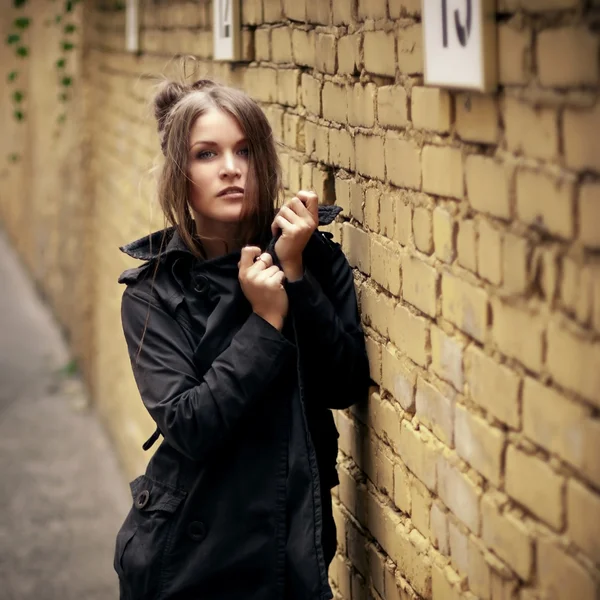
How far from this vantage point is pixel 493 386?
186 cm

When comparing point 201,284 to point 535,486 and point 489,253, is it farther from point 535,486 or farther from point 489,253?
point 535,486

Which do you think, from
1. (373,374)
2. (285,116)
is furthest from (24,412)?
(373,374)

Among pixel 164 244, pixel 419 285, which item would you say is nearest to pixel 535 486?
pixel 419 285

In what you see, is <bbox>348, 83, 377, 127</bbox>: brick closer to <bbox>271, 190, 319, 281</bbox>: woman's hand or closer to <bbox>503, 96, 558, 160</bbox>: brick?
<bbox>271, 190, 319, 281</bbox>: woman's hand

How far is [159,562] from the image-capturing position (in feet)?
7.99

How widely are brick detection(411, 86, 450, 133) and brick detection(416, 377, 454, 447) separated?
0.50m

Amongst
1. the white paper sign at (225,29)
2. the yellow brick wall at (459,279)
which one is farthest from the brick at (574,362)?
the white paper sign at (225,29)

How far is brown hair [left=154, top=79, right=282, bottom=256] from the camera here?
250cm

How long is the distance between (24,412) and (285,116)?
501 centimetres

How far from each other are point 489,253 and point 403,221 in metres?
0.48

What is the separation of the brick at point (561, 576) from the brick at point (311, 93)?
146cm

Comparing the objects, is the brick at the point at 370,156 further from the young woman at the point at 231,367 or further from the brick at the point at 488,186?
the brick at the point at 488,186

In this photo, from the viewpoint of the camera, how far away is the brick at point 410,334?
2.22 meters

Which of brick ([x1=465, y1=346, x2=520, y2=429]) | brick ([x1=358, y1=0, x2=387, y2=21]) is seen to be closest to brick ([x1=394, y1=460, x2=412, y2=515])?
brick ([x1=465, y1=346, x2=520, y2=429])
